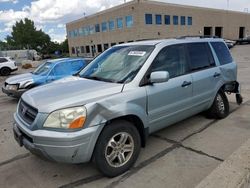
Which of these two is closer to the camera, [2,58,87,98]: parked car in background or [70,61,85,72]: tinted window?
[2,58,87,98]: parked car in background

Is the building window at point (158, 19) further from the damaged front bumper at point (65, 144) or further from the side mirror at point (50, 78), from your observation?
the damaged front bumper at point (65, 144)

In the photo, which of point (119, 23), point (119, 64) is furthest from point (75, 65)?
point (119, 23)

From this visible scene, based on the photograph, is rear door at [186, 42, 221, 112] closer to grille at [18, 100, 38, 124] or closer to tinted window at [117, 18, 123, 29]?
grille at [18, 100, 38, 124]

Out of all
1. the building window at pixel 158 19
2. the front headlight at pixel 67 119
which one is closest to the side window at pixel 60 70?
the front headlight at pixel 67 119

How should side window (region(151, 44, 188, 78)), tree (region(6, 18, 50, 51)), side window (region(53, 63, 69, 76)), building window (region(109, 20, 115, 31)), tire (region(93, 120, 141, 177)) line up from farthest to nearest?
tree (region(6, 18, 50, 51)) → building window (region(109, 20, 115, 31)) → side window (region(53, 63, 69, 76)) → side window (region(151, 44, 188, 78)) → tire (region(93, 120, 141, 177))

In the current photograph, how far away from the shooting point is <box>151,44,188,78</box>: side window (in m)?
3.70

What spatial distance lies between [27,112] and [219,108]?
3.81 meters

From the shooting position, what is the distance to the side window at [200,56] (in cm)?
434

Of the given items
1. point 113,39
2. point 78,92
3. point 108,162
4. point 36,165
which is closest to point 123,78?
point 78,92

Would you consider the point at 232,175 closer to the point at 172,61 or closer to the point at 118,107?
the point at 118,107

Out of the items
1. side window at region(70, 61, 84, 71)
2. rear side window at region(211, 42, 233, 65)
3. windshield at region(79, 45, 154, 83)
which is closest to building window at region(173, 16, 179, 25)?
side window at region(70, 61, 84, 71)

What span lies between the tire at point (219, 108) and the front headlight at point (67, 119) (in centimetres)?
323

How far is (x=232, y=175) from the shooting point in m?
2.82

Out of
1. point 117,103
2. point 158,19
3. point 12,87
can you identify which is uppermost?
point 158,19
